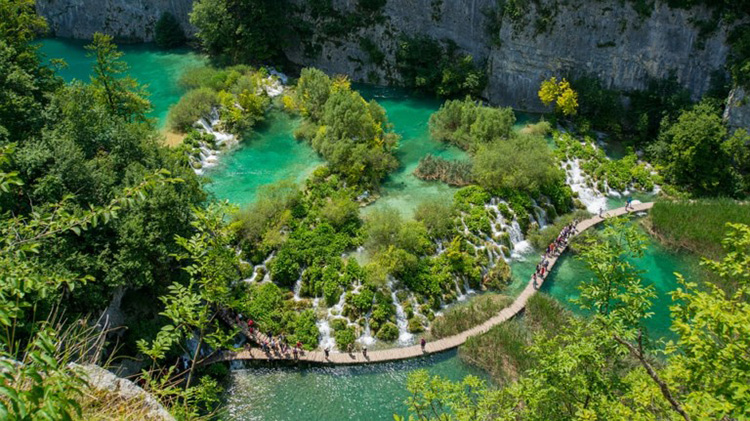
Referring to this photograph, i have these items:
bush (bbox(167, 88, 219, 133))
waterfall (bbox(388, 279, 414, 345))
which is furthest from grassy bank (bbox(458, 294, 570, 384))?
bush (bbox(167, 88, 219, 133))

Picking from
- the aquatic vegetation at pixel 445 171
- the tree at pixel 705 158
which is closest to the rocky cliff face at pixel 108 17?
the aquatic vegetation at pixel 445 171

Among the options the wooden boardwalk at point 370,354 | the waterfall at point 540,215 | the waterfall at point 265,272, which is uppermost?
the waterfall at point 540,215

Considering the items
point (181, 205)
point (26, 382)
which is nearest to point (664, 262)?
point (181, 205)

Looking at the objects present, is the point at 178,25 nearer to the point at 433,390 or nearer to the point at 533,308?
the point at 533,308

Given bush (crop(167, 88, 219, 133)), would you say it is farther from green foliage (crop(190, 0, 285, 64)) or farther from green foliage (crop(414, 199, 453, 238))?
green foliage (crop(414, 199, 453, 238))

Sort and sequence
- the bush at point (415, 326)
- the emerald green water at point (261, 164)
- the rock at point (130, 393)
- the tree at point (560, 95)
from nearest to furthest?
1. the rock at point (130, 393)
2. the bush at point (415, 326)
3. the emerald green water at point (261, 164)
4. the tree at point (560, 95)

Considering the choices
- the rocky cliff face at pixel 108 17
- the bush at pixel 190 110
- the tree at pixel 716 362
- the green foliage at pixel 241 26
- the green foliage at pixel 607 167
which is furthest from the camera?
the rocky cliff face at pixel 108 17

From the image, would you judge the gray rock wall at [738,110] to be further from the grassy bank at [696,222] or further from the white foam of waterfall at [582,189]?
the white foam of waterfall at [582,189]
